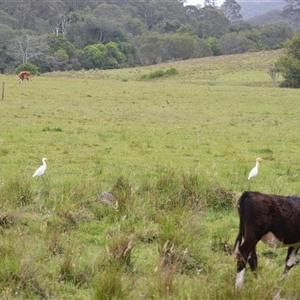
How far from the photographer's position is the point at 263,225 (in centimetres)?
561

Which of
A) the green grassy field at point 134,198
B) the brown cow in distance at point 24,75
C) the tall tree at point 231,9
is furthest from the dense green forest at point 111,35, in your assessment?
the green grassy field at point 134,198

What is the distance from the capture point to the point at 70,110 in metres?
24.3

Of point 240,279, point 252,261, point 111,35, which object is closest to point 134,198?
point 252,261

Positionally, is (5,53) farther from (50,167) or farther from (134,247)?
(134,247)

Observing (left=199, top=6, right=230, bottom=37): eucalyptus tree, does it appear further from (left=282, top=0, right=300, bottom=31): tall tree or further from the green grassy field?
the green grassy field

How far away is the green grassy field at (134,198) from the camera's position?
5461 mm

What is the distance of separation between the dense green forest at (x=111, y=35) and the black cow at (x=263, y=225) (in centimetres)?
6353

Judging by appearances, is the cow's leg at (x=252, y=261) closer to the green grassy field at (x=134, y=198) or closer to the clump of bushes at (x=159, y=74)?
the green grassy field at (x=134, y=198)

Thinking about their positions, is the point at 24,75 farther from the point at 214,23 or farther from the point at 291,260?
the point at 214,23

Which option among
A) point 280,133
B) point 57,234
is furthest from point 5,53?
point 57,234

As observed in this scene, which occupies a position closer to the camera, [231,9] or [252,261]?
[252,261]

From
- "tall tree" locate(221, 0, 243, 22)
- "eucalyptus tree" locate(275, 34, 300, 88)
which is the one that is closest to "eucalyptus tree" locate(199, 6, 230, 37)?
"tall tree" locate(221, 0, 243, 22)

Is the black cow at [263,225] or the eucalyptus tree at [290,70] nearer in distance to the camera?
the black cow at [263,225]

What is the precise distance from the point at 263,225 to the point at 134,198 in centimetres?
319
